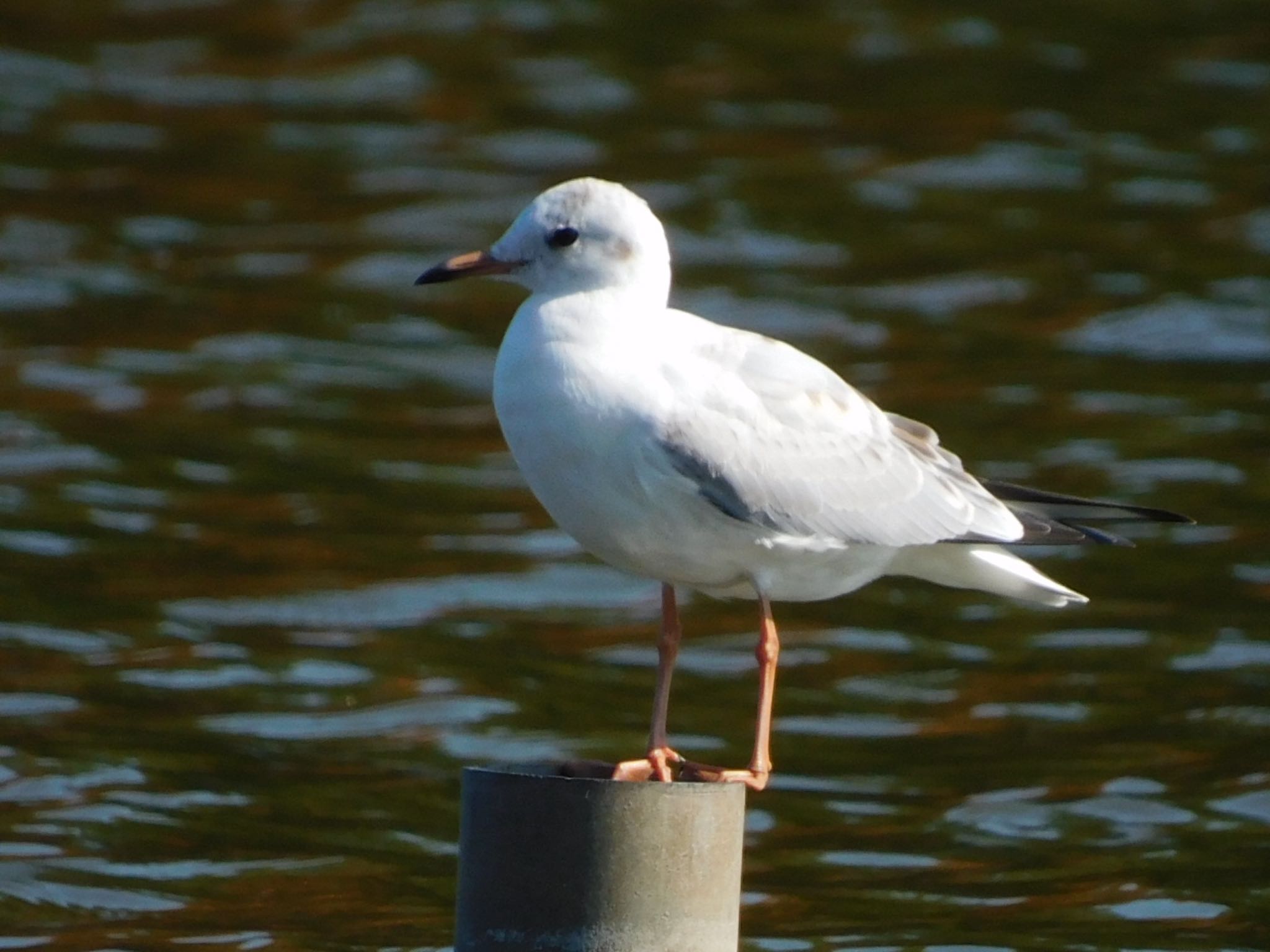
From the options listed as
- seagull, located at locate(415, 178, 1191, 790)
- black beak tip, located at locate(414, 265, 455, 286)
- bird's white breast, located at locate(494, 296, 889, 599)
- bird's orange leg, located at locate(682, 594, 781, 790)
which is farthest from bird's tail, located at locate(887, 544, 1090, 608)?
black beak tip, located at locate(414, 265, 455, 286)

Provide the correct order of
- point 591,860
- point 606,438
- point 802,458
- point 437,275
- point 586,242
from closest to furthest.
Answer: point 591,860 → point 606,438 → point 586,242 → point 437,275 → point 802,458

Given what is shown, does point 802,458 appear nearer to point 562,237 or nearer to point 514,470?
point 562,237

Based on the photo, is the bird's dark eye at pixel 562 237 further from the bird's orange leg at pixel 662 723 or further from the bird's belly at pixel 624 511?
the bird's orange leg at pixel 662 723

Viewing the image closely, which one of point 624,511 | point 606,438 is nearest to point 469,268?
point 606,438

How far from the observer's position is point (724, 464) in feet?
20.8

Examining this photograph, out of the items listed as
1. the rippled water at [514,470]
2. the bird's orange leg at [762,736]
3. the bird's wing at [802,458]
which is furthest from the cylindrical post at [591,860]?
the rippled water at [514,470]

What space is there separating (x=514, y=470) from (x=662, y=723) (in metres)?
8.99

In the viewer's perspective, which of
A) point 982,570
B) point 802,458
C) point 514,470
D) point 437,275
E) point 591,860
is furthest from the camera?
point 514,470

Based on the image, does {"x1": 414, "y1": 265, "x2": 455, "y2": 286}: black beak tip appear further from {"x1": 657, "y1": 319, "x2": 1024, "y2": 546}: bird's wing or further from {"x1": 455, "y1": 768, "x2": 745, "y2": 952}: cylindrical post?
{"x1": 455, "y1": 768, "x2": 745, "y2": 952}: cylindrical post

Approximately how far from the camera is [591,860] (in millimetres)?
5832

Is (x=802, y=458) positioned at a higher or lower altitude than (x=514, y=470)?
lower

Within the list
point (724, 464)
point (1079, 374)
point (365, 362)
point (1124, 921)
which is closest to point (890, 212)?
point (1079, 374)

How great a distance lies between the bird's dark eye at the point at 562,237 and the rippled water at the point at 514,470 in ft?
12.3

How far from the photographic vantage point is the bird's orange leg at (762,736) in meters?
6.38
